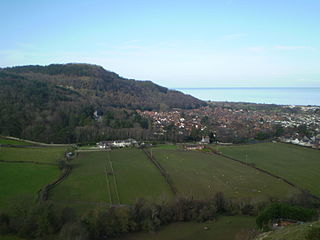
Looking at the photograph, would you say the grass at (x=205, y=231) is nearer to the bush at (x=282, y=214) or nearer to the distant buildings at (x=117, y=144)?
the bush at (x=282, y=214)

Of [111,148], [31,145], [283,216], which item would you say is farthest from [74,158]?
[283,216]

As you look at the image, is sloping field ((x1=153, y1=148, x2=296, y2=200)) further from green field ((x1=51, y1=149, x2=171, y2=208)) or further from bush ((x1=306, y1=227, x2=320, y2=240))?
bush ((x1=306, y1=227, x2=320, y2=240))

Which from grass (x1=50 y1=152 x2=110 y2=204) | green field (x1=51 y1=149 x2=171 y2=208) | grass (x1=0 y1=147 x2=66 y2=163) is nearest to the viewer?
grass (x1=50 y1=152 x2=110 y2=204)

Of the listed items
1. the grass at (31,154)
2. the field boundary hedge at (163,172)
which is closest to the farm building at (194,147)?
the field boundary hedge at (163,172)

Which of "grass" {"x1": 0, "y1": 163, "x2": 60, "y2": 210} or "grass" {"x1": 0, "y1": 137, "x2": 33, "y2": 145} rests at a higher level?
"grass" {"x1": 0, "y1": 137, "x2": 33, "y2": 145}

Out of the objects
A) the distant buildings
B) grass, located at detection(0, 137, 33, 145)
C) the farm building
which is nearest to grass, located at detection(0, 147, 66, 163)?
grass, located at detection(0, 137, 33, 145)

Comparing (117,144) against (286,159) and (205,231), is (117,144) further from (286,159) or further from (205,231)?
(205,231)

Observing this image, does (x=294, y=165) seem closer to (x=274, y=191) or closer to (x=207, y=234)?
(x=274, y=191)

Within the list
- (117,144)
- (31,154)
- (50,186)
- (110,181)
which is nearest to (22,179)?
(50,186)
